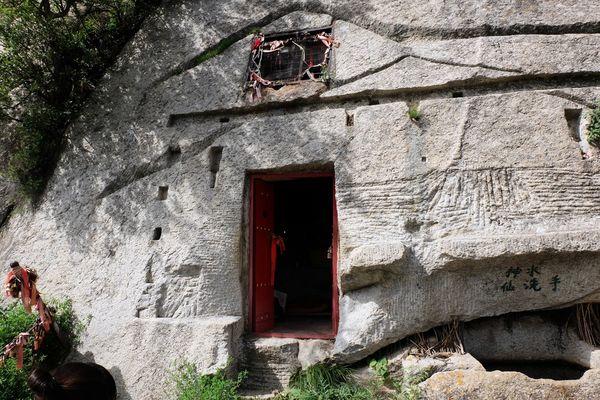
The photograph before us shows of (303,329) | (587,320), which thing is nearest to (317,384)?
(303,329)

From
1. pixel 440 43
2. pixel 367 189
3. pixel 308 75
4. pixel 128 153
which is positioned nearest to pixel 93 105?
pixel 128 153

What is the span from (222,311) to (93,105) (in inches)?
145

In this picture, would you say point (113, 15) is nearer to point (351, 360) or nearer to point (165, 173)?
point (165, 173)

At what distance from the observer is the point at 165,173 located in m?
5.62

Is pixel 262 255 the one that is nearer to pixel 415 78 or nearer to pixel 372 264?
pixel 372 264

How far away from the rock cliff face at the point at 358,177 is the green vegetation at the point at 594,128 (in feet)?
0.30

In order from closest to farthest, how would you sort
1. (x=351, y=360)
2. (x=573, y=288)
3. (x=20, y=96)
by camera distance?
(x=573, y=288) < (x=351, y=360) < (x=20, y=96)

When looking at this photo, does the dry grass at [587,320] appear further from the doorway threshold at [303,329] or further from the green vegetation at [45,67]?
the green vegetation at [45,67]

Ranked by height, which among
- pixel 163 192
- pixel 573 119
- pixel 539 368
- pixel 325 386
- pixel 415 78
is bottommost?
pixel 325 386

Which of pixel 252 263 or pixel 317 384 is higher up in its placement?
pixel 252 263

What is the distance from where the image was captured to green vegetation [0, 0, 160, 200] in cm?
584

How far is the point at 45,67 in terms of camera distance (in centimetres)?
622

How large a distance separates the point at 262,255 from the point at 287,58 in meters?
2.73

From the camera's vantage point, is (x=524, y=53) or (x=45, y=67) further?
(x=45, y=67)
